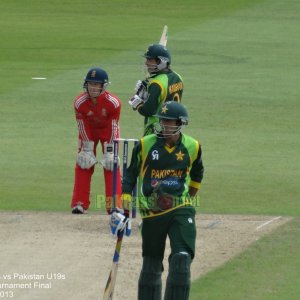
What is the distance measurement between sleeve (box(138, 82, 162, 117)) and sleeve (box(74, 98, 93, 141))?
4.19 feet

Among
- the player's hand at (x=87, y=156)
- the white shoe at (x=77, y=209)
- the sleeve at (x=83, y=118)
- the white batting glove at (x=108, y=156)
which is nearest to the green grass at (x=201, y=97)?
the white shoe at (x=77, y=209)

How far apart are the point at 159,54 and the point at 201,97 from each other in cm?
1067

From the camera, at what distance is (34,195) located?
16.3 meters

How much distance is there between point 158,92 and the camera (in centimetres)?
1387

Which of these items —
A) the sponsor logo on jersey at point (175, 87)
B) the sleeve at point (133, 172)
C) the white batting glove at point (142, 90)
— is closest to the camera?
the sleeve at point (133, 172)

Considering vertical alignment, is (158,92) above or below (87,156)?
above

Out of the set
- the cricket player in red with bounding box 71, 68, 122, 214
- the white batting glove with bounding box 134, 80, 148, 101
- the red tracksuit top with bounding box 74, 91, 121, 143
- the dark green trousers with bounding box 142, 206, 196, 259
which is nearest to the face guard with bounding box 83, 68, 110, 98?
the cricket player in red with bounding box 71, 68, 122, 214

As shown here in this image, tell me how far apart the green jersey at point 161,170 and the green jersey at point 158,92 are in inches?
118

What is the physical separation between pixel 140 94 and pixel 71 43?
18308mm

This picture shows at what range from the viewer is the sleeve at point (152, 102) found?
1377 cm

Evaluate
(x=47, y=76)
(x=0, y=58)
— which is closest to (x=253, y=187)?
(x=47, y=76)

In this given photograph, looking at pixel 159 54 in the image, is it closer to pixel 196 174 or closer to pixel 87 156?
pixel 87 156

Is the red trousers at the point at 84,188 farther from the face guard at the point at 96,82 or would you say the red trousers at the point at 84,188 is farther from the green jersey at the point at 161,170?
the green jersey at the point at 161,170

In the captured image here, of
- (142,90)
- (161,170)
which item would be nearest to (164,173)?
(161,170)
